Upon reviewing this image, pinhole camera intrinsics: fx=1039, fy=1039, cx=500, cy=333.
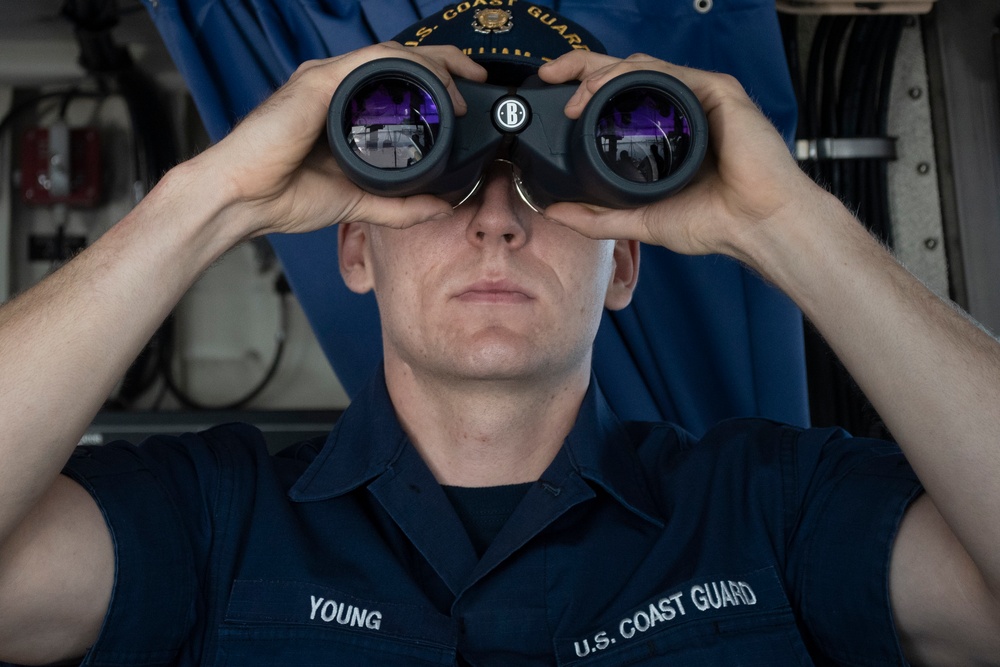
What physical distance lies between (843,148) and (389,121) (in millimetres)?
1058

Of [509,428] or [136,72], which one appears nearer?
[509,428]

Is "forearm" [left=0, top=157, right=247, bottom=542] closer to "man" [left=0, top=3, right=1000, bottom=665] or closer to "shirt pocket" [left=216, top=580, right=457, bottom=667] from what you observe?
"man" [left=0, top=3, right=1000, bottom=665]

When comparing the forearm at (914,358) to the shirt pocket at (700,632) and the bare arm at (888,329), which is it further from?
the shirt pocket at (700,632)

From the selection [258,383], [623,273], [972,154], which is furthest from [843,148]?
[258,383]

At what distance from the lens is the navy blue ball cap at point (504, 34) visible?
134 centimetres

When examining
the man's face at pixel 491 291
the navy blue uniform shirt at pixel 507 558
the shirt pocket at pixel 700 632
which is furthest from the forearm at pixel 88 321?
the shirt pocket at pixel 700 632

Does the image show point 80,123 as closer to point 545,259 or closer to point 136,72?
point 136,72

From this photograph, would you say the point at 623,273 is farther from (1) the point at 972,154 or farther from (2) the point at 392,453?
(1) the point at 972,154

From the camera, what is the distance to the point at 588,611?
1.21m

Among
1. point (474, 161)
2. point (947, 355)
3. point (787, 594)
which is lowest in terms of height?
point (787, 594)

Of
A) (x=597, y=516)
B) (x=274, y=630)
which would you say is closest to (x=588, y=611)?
(x=597, y=516)

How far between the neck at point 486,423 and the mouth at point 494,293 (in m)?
0.11

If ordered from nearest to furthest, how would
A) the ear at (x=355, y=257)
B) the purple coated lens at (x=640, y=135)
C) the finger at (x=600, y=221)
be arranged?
the purple coated lens at (x=640, y=135)
the finger at (x=600, y=221)
the ear at (x=355, y=257)

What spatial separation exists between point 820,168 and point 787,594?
909 millimetres
